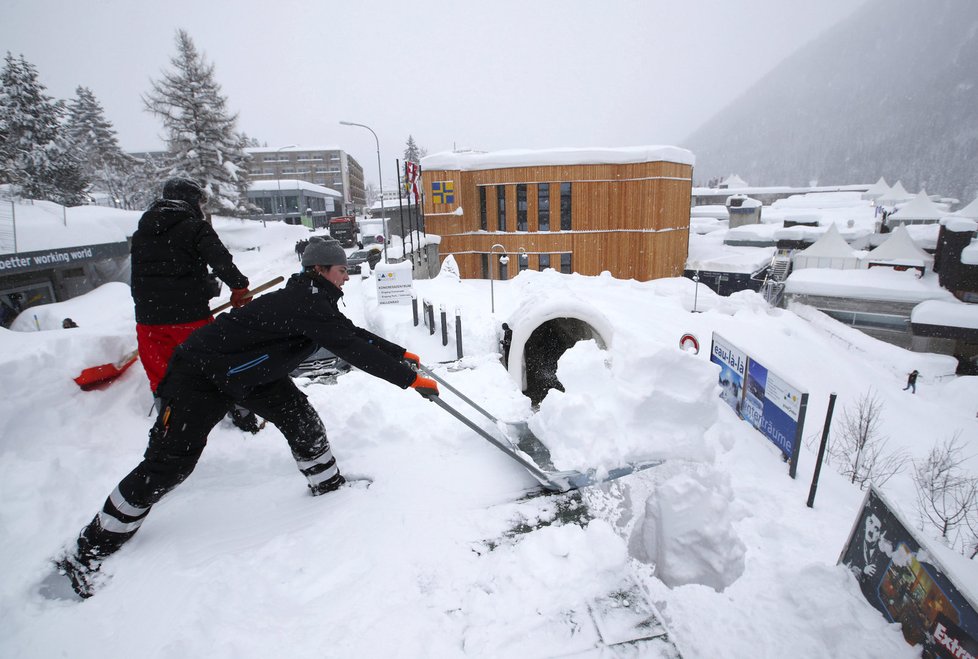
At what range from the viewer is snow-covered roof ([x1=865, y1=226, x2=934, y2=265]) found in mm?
32156

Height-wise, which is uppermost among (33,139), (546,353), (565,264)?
(33,139)

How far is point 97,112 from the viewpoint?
43.9 metres

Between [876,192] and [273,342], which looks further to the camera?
[876,192]

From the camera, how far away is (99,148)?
44031mm

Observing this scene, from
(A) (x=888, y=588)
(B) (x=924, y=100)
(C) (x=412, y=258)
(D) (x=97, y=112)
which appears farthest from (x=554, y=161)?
(B) (x=924, y=100)

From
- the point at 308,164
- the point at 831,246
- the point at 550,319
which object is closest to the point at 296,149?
the point at 308,164

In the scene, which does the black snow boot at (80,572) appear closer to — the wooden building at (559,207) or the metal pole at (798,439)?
the metal pole at (798,439)

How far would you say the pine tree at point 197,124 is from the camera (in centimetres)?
2953

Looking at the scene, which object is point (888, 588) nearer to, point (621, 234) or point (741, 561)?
point (741, 561)

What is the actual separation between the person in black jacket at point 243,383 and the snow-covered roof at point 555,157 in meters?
24.4

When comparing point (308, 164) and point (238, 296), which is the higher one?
point (308, 164)

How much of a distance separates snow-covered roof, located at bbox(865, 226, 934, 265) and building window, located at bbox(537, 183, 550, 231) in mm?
25413

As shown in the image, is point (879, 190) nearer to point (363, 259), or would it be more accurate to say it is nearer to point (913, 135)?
point (363, 259)

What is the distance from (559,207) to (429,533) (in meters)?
25.2
